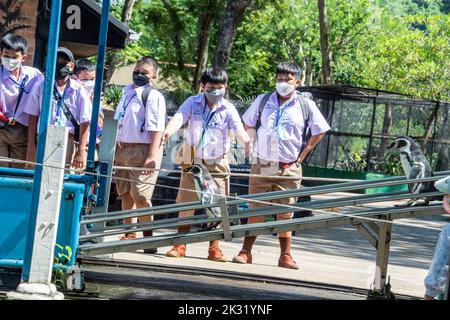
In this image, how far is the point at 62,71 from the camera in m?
10.6

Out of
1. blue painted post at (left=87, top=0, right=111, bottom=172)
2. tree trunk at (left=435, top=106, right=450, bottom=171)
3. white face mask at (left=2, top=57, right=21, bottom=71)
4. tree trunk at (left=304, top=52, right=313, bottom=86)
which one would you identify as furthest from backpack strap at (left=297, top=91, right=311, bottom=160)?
tree trunk at (left=304, top=52, right=313, bottom=86)

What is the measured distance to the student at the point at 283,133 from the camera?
36.4ft

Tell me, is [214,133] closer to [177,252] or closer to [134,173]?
[134,173]

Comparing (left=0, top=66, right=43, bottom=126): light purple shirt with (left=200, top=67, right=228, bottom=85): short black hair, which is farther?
(left=200, top=67, right=228, bottom=85): short black hair

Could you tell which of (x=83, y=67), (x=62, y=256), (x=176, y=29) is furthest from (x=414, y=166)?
(x=176, y=29)

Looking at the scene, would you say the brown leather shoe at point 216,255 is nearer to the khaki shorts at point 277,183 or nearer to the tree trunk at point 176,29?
the khaki shorts at point 277,183

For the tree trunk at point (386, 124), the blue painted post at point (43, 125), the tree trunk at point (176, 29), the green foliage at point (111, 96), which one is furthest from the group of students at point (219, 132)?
the green foliage at point (111, 96)

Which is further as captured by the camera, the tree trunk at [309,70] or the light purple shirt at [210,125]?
the tree trunk at [309,70]

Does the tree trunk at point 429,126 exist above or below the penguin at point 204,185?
above

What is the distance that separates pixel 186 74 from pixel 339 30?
19402mm

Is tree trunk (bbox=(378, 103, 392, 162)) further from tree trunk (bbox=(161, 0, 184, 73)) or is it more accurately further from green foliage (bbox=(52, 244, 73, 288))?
green foliage (bbox=(52, 244, 73, 288))

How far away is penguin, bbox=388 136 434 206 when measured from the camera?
913 centimetres
